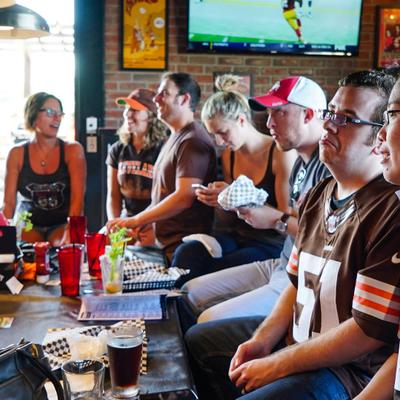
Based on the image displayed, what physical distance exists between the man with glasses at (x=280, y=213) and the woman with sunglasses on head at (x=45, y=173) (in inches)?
47.7

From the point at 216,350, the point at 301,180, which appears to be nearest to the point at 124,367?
the point at 216,350

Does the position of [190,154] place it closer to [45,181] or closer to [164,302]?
[45,181]

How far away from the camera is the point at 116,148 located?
3.38 m

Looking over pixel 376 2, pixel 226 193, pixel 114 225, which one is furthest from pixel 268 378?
pixel 376 2

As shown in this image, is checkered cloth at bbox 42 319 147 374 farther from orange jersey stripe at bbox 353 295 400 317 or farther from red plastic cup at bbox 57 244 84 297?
orange jersey stripe at bbox 353 295 400 317

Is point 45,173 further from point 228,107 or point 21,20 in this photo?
point 228,107

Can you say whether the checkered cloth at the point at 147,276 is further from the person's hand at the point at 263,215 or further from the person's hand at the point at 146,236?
the person's hand at the point at 146,236

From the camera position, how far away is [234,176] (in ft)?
9.12

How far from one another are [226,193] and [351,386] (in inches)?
39.8

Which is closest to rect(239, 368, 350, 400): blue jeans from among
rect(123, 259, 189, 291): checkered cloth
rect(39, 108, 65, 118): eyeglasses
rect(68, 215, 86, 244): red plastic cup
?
rect(123, 259, 189, 291): checkered cloth

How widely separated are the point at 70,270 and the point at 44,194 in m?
1.51

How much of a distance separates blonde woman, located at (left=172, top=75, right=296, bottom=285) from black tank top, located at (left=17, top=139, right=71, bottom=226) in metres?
0.98

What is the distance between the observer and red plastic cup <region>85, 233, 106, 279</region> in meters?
2.04

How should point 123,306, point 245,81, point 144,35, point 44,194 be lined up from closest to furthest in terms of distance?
point 123,306 → point 44,194 → point 144,35 → point 245,81
